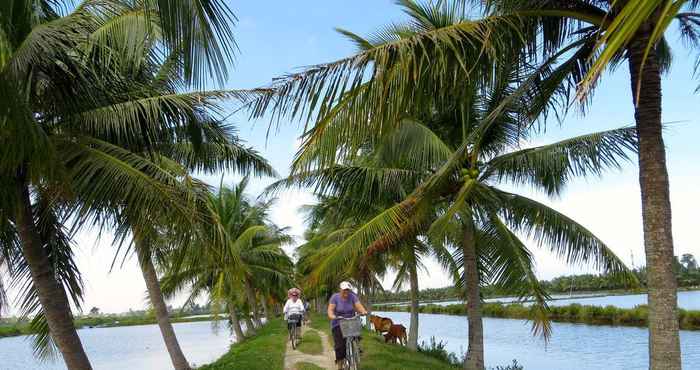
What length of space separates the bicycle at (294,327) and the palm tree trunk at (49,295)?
313 inches

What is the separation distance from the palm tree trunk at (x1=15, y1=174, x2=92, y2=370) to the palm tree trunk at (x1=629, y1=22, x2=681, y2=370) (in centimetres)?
652

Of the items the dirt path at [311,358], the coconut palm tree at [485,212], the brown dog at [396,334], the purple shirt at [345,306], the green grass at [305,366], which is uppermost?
the coconut palm tree at [485,212]

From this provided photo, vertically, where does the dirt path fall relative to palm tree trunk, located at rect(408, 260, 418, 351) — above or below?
below

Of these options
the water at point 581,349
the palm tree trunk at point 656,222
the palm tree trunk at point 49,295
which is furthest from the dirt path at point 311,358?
the palm tree trunk at point 656,222

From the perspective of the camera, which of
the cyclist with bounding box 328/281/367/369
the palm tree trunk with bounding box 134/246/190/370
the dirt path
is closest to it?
the cyclist with bounding box 328/281/367/369

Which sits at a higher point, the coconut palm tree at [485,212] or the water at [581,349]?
the coconut palm tree at [485,212]

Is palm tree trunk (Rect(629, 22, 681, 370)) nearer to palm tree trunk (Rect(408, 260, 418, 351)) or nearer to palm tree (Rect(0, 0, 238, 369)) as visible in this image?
palm tree (Rect(0, 0, 238, 369))

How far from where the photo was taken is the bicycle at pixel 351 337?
9594mm

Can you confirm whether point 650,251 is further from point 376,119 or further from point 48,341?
point 48,341

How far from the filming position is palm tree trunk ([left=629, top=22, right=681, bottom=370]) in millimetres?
5602

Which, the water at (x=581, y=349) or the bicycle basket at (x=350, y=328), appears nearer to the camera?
the bicycle basket at (x=350, y=328)

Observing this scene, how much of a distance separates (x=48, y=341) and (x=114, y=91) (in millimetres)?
4456

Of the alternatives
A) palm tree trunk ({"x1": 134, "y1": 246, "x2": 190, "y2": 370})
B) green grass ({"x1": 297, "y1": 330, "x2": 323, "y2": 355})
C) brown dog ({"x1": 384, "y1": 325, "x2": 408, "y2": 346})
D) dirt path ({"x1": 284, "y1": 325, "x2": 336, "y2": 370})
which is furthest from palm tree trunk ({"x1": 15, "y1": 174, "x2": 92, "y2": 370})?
brown dog ({"x1": 384, "y1": 325, "x2": 408, "y2": 346})

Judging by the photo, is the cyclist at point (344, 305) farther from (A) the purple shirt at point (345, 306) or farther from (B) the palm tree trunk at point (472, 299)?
(B) the palm tree trunk at point (472, 299)
